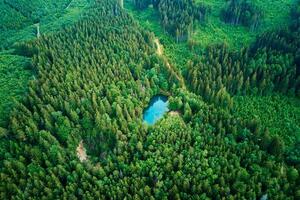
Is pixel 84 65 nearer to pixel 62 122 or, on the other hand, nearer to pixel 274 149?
pixel 62 122

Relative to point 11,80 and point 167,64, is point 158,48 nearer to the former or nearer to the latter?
point 167,64

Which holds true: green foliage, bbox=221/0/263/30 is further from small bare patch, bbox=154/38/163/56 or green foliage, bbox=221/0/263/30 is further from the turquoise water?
the turquoise water

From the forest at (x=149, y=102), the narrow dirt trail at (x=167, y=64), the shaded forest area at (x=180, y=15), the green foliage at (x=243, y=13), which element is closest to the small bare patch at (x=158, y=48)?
the narrow dirt trail at (x=167, y=64)

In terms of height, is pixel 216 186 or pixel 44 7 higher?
pixel 44 7

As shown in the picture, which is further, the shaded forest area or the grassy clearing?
the shaded forest area

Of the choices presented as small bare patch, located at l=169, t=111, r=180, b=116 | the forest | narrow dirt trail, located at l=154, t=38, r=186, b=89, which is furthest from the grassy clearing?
narrow dirt trail, located at l=154, t=38, r=186, b=89

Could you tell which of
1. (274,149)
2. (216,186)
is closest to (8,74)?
(216,186)
